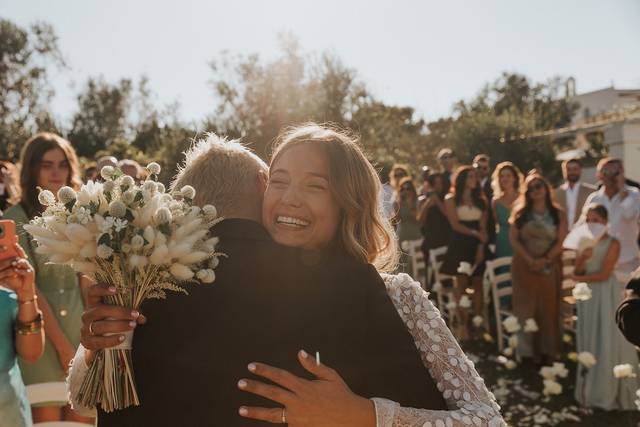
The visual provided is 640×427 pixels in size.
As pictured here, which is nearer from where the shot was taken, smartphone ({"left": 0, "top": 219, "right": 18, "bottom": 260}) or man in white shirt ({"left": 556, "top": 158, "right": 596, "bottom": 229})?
smartphone ({"left": 0, "top": 219, "right": 18, "bottom": 260})

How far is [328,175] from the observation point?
2.19 metres

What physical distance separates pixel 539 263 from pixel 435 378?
19.4ft

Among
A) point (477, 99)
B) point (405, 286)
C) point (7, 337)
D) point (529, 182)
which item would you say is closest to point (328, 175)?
point (405, 286)

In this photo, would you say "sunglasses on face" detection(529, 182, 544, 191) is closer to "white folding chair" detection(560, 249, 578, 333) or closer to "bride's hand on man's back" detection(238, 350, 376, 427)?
"white folding chair" detection(560, 249, 578, 333)

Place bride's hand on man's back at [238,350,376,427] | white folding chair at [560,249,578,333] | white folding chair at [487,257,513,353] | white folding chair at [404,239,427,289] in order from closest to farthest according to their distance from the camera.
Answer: bride's hand on man's back at [238,350,376,427] → white folding chair at [487,257,513,353] → white folding chair at [560,249,578,333] → white folding chair at [404,239,427,289]

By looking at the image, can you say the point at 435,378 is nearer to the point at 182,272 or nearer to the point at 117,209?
the point at 182,272

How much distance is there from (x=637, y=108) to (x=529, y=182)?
1802cm

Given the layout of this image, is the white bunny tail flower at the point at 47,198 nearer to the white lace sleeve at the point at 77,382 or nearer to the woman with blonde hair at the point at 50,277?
the white lace sleeve at the point at 77,382

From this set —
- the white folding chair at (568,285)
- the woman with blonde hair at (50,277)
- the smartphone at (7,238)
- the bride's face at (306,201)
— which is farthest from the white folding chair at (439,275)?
Result: the bride's face at (306,201)

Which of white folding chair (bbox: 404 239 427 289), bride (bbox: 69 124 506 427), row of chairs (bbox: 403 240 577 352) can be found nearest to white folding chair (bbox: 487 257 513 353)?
row of chairs (bbox: 403 240 577 352)

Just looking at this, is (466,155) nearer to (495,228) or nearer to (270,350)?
(495,228)

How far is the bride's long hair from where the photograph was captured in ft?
7.17

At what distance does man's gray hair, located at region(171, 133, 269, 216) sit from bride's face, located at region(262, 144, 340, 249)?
286mm

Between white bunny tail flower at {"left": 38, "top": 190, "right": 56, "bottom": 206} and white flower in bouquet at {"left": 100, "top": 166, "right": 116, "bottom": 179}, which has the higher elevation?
white flower in bouquet at {"left": 100, "top": 166, "right": 116, "bottom": 179}
